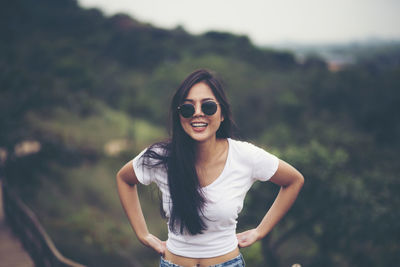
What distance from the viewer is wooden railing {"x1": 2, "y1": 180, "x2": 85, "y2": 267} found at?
13.5 feet

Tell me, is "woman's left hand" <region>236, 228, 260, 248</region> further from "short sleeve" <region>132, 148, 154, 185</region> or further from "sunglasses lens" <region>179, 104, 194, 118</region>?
"sunglasses lens" <region>179, 104, 194, 118</region>

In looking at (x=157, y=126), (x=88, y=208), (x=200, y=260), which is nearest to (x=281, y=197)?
(x=200, y=260)

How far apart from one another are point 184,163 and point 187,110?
0.26 meters

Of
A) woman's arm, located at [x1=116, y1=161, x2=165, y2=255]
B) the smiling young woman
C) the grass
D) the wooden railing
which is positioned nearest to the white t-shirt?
the smiling young woman

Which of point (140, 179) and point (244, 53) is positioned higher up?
point (244, 53)

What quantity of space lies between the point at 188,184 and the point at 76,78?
20.6 metres

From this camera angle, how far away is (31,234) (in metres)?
5.63

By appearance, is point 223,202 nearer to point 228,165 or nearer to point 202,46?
point 228,165

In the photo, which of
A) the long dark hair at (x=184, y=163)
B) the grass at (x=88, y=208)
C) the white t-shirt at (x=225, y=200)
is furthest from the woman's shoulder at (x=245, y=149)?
the grass at (x=88, y=208)

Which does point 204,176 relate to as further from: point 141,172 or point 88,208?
point 88,208

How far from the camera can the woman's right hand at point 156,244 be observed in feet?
5.79

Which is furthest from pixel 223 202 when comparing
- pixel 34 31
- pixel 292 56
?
pixel 292 56

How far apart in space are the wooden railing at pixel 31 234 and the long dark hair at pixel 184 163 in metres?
2.38

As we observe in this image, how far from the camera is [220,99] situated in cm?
174
